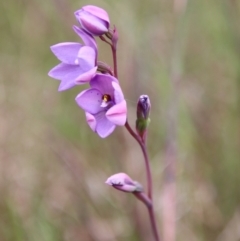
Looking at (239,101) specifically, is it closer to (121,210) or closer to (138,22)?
(121,210)

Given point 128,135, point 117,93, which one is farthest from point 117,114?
point 128,135

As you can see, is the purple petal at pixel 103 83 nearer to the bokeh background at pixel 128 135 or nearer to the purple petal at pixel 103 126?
the purple petal at pixel 103 126

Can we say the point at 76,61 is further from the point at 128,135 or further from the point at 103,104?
the point at 128,135

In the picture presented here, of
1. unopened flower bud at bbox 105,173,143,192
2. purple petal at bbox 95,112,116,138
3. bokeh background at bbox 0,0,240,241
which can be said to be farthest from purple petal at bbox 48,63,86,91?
bokeh background at bbox 0,0,240,241

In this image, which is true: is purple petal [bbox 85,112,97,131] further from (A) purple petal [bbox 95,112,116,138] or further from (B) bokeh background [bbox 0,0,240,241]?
(B) bokeh background [bbox 0,0,240,241]

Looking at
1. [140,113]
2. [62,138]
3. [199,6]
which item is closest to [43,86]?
[62,138]

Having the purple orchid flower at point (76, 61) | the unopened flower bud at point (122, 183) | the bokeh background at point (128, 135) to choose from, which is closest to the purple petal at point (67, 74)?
the purple orchid flower at point (76, 61)
